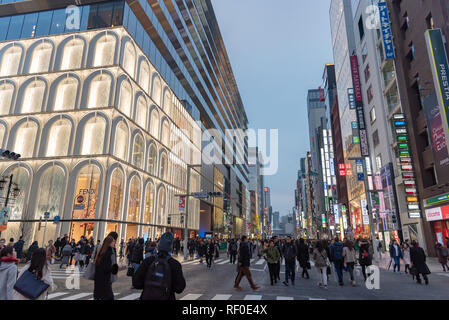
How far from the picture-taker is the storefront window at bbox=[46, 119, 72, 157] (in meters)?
30.2

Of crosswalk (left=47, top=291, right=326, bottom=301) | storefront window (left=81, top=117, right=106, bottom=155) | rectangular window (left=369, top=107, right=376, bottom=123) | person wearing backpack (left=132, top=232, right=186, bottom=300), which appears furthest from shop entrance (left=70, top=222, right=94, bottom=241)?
rectangular window (left=369, top=107, right=376, bottom=123)

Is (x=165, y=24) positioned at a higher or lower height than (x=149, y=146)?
higher

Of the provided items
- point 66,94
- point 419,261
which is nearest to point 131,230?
point 66,94

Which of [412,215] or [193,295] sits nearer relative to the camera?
[193,295]

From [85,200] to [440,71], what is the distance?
32.1 metres

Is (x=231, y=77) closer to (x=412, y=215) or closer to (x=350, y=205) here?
(x=350, y=205)

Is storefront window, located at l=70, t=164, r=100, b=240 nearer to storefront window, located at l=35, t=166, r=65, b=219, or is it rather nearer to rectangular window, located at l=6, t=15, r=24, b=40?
storefront window, located at l=35, t=166, r=65, b=219

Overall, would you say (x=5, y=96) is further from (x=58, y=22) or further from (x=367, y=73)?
(x=367, y=73)

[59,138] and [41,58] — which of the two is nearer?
[59,138]

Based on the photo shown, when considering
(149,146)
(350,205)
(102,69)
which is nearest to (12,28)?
(102,69)

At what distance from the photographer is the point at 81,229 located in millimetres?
27812

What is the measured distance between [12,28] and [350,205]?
59.9 metres

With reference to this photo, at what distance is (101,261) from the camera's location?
598 cm

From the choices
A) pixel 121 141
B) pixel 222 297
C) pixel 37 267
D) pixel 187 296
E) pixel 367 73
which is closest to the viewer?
pixel 37 267
